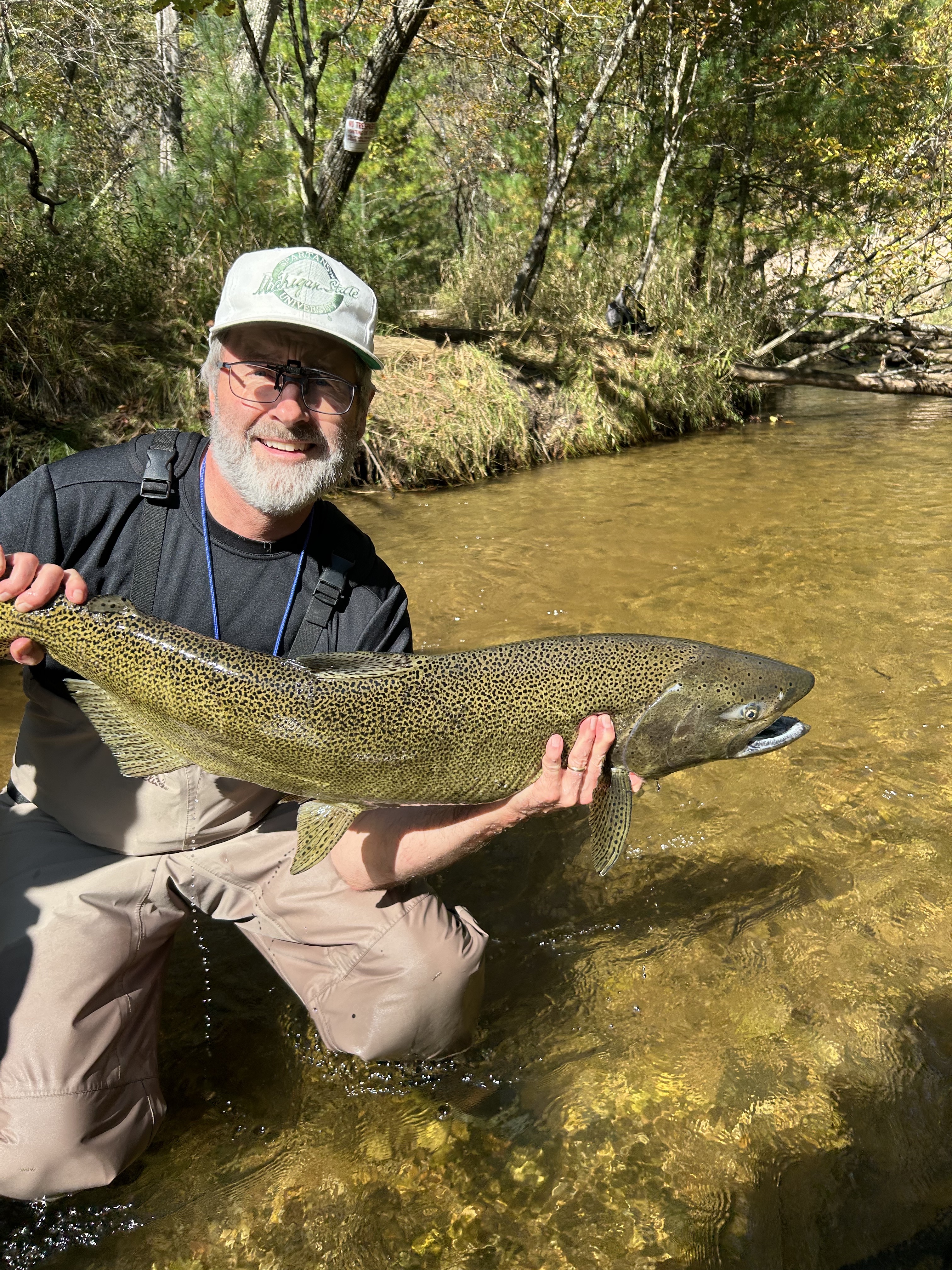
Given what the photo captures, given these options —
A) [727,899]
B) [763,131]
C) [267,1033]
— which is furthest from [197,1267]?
[763,131]

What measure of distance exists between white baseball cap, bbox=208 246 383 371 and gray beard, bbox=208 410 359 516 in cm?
35

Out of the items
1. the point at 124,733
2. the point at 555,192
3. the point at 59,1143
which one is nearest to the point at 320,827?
the point at 124,733

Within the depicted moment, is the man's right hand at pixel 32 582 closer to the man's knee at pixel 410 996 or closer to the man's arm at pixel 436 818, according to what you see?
the man's arm at pixel 436 818

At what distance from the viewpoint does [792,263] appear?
673 inches

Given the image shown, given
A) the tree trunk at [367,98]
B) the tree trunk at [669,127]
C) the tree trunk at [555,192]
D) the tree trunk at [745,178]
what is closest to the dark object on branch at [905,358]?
the tree trunk at [745,178]

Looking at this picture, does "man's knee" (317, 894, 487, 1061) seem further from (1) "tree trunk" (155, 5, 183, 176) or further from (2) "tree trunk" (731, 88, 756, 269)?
(2) "tree trunk" (731, 88, 756, 269)

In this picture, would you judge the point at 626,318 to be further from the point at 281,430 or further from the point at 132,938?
the point at 132,938

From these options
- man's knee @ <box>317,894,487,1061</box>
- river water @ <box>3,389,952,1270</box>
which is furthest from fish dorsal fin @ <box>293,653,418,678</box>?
river water @ <box>3,389,952,1270</box>

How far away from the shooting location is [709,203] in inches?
696

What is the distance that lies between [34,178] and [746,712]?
915 centimetres

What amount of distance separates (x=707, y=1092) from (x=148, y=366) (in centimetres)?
→ 896

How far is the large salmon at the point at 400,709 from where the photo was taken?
2.71 metres

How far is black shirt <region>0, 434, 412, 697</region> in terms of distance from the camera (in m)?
2.88

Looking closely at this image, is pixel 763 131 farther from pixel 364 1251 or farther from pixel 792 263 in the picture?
pixel 364 1251
